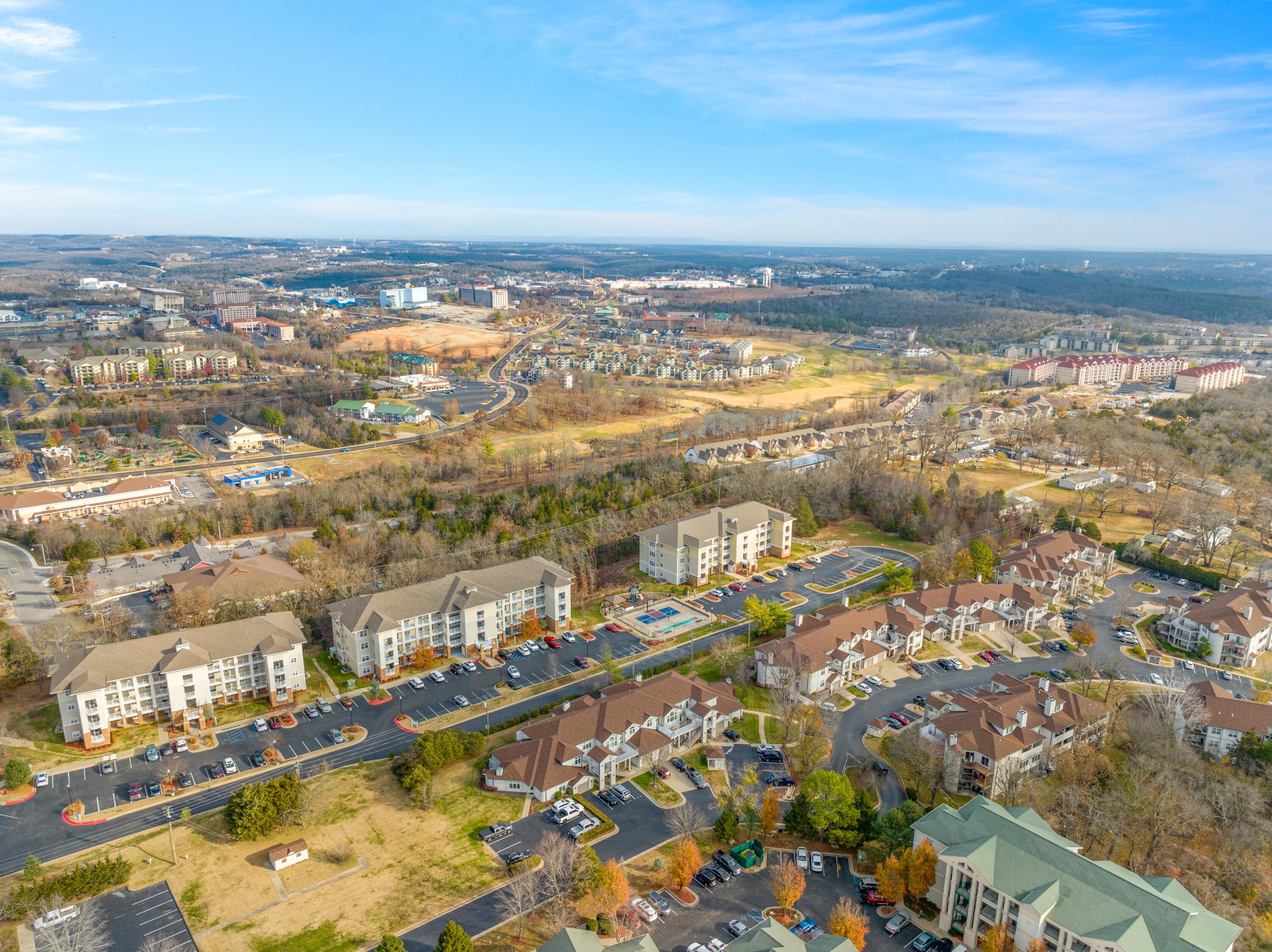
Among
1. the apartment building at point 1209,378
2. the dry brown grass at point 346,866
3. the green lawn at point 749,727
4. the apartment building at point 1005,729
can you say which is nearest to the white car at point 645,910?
the dry brown grass at point 346,866

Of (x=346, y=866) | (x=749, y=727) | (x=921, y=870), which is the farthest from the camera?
(x=749, y=727)

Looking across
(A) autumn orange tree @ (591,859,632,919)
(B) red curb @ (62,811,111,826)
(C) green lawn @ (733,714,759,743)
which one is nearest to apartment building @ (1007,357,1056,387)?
(C) green lawn @ (733,714,759,743)

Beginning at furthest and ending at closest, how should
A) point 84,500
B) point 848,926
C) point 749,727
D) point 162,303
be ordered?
point 162,303 < point 84,500 < point 749,727 < point 848,926

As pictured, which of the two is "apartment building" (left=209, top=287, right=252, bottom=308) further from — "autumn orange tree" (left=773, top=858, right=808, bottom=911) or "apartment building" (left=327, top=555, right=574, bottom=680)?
"autumn orange tree" (left=773, top=858, right=808, bottom=911)

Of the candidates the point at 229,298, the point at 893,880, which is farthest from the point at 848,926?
the point at 229,298

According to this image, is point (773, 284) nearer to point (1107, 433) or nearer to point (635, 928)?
point (1107, 433)

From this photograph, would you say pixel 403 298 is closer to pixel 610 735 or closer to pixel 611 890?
pixel 610 735
